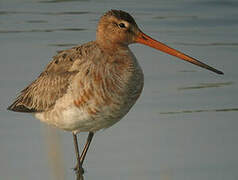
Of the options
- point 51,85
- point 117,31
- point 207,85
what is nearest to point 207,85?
point 207,85

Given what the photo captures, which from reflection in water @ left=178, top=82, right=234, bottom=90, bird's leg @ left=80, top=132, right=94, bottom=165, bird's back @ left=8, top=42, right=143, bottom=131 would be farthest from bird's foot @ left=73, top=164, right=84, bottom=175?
reflection in water @ left=178, top=82, right=234, bottom=90

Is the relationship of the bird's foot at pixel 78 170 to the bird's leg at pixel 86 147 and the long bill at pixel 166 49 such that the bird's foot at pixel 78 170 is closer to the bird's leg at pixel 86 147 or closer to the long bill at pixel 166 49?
the bird's leg at pixel 86 147

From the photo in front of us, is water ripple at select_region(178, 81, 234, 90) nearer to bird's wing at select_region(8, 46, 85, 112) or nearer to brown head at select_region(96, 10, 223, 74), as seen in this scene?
brown head at select_region(96, 10, 223, 74)

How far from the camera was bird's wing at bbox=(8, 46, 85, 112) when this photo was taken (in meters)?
8.85

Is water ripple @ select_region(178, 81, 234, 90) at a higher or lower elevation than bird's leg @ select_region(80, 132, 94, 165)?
higher

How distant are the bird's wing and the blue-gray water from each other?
438 millimetres

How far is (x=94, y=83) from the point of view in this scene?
28.0 feet

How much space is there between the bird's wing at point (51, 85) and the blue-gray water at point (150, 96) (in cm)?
44

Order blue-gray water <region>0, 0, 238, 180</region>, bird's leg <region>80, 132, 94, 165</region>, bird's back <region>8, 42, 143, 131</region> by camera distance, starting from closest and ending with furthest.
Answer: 1. bird's back <region>8, 42, 143, 131</region>
2. blue-gray water <region>0, 0, 238, 180</region>
3. bird's leg <region>80, 132, 94, 165</region>

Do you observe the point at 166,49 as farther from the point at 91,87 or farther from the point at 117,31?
the point at 91,87

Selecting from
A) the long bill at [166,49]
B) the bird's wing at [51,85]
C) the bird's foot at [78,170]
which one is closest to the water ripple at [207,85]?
the long bill at [166,49]

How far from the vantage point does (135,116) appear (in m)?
10.4

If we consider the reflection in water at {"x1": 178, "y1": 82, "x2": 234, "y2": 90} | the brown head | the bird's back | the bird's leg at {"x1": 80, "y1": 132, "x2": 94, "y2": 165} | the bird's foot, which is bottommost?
the bird's foot

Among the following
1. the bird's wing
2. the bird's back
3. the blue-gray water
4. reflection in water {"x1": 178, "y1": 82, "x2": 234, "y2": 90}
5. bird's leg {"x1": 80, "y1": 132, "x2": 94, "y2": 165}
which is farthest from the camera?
reflection in water {"x1": 178, "y1": 82, "x2": 234, "y2": 90}
